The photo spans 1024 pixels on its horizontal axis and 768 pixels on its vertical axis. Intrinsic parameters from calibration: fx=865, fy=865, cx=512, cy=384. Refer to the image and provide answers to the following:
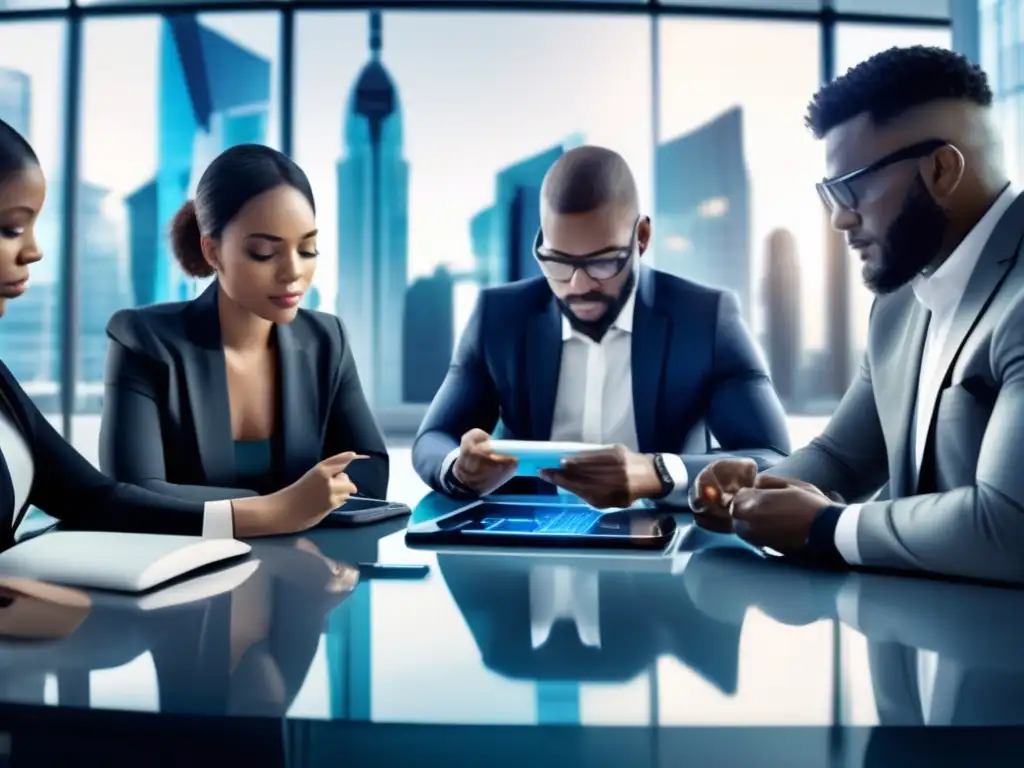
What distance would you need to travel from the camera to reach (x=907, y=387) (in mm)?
1680

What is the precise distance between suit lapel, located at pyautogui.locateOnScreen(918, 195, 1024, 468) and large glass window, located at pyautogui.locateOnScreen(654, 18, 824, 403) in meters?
3.11

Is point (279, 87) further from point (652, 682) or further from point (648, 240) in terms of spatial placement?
point (652, 682)

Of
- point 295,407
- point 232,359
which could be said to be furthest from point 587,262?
point 232,359

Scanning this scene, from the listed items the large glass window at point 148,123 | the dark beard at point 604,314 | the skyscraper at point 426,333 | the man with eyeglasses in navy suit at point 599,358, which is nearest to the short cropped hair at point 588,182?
the man with eyeglasses in navy suit at point 599,358

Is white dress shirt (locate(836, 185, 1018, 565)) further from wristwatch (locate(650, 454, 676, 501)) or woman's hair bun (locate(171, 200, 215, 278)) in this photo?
woman's hair bun (locate(171, 200, 215, 278))

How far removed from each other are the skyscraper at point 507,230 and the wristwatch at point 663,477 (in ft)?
9.52

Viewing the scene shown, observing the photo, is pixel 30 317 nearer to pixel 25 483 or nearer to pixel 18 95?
pixel 18 95

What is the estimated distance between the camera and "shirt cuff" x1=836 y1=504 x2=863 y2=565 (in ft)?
4.50

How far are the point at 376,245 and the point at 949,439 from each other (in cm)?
432

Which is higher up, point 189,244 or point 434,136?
point 434,136

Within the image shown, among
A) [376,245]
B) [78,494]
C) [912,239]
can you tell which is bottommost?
[78,494]

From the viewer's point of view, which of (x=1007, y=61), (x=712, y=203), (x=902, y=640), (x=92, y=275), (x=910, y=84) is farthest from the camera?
(x=712, y=203)

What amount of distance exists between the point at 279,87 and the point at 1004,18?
3618mm

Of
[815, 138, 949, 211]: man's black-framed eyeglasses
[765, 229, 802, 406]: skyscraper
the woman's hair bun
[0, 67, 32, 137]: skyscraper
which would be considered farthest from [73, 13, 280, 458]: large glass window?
[815, 138, 949, 211]: man's black-framed eyeglasses
